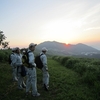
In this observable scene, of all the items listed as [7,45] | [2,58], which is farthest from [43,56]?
[7,45]

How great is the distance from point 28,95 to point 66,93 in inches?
92.9

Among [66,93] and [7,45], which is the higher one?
[7,45]

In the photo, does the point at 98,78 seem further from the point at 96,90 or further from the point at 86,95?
the point at 86,95

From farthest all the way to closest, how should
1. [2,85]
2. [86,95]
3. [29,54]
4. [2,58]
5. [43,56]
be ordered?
[2,58], [2,85], [43,56], [86,95], [29,54]

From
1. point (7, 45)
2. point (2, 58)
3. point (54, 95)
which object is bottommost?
point (54, 95)

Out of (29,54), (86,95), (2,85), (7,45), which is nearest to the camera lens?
(29,54)

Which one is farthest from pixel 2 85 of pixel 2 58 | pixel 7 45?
pixel 7 45

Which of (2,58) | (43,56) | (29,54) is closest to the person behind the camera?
(29,54)

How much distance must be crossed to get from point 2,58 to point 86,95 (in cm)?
1875

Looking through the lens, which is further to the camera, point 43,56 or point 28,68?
point 43,56

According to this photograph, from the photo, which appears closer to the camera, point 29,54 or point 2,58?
point 29,54

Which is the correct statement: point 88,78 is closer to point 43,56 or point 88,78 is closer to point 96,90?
point 96,90

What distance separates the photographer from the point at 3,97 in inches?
373

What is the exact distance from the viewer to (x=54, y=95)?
9836 millimetres
